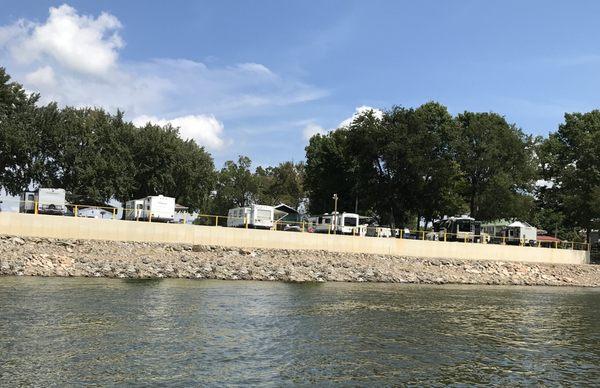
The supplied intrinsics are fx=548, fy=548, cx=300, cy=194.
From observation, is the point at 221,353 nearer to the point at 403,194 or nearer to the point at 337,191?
the point at 403,194

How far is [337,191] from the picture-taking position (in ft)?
267

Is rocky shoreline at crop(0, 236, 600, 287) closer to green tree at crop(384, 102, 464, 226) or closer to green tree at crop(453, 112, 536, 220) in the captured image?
green tree at crop(384, 102, 464, 226)

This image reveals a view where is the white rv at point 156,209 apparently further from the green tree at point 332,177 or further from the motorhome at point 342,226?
the green tree at point 332,177

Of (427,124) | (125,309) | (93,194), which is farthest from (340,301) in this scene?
(427,124)

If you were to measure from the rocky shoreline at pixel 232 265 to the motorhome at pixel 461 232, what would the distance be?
8395 mm

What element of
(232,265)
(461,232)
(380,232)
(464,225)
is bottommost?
(232,265)

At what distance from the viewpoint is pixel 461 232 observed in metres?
65.1

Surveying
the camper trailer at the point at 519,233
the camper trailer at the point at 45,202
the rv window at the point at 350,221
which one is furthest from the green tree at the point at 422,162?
the camper trailer at the point at 45,202

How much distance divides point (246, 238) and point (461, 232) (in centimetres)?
3001

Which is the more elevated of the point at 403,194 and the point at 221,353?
the point at 403,194

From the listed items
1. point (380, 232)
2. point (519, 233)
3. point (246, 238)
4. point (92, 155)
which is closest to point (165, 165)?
point (92, 155)

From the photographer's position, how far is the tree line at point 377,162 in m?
63.2

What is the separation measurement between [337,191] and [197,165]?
20923 millimetres

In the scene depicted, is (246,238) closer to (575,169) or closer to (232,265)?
(232,265)
